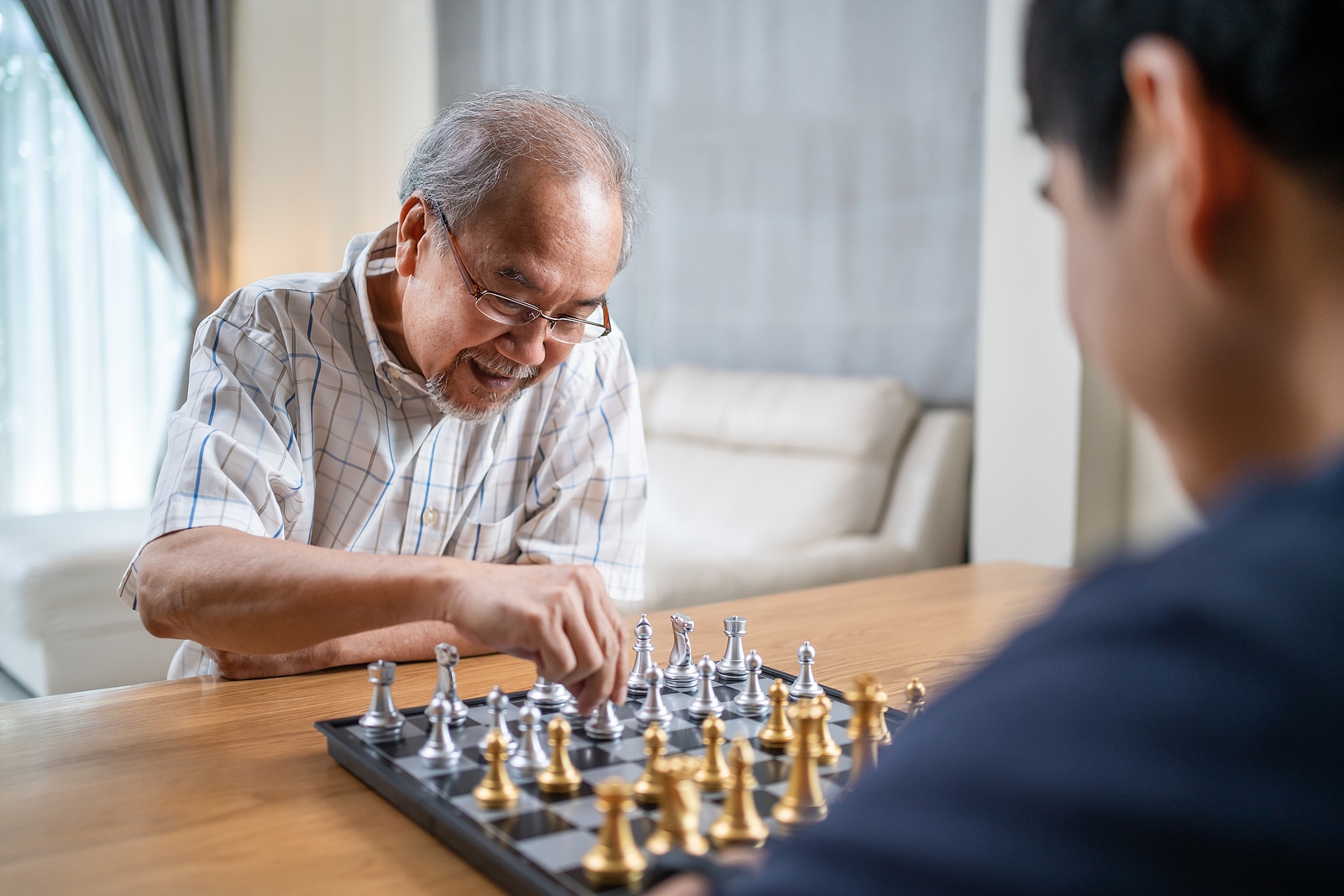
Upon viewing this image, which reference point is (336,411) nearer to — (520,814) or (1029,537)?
(520,814)

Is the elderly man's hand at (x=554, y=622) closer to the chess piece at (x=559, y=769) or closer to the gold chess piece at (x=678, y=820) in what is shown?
the chess piece at (x=559, y=769)

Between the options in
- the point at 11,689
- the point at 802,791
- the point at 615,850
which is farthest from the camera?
the point at 11,689

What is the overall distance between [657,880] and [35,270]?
5.62 meters

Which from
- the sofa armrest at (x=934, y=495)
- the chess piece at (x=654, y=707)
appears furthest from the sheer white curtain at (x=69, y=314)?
the chess piece at (x=654, y=707)

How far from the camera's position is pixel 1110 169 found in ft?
1.66

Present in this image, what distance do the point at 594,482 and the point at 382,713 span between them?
72 cm

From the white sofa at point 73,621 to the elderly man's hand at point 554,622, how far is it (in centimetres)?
245

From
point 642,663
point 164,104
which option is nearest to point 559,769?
point 642,663

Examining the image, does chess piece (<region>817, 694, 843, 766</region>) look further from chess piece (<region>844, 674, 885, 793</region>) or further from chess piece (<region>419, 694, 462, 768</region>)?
chess piece (<region>419, 694, 462, 768</region>)

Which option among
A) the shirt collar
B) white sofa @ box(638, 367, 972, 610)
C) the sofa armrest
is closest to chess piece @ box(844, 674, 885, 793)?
the shirt collar

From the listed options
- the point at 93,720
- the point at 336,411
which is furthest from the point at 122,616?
the point at 93,720

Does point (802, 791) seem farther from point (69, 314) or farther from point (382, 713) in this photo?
point (69, 314)

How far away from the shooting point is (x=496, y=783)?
929mm

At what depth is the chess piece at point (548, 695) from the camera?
1211 mm
